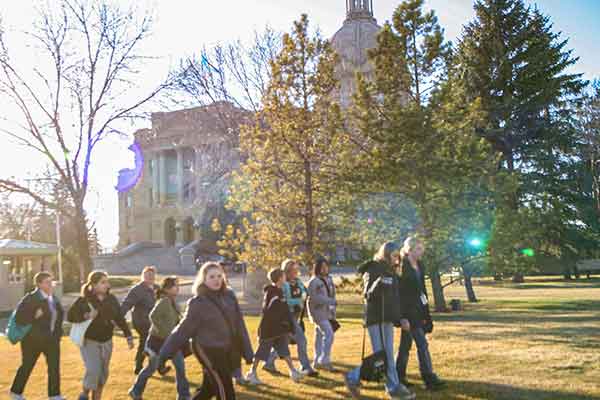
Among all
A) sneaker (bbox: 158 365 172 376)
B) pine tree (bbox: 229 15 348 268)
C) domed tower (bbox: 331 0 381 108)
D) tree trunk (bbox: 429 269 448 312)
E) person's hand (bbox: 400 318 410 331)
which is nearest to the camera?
person's hand (bbox: 400 318 410 331)

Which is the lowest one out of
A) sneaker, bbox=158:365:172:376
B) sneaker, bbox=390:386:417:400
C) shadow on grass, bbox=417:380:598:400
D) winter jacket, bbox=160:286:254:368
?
sneaker, bbox=158:365:172:376

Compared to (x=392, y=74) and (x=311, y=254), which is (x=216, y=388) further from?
(x=392, y=74)

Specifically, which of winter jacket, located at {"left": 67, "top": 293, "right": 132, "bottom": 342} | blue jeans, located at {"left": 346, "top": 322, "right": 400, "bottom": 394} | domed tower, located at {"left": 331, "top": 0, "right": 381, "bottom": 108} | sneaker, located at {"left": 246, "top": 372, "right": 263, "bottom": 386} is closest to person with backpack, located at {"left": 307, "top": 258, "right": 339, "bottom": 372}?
sneaker, located at {"left": 246, "top": 372, "right": 263, "bottom": 386}

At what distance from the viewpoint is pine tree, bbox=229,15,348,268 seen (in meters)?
17.3

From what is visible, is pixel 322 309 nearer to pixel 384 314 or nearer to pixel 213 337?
pixel 384 314

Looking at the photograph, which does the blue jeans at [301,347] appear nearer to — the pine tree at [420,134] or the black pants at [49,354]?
the black pants at [49,354]

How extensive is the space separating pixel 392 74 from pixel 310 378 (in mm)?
12030

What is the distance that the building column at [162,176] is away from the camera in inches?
3199

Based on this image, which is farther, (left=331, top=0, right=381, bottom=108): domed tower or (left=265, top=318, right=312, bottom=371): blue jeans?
(left=331, top=0, right=381, bottom=108): domed tower

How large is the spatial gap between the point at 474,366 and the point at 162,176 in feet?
248

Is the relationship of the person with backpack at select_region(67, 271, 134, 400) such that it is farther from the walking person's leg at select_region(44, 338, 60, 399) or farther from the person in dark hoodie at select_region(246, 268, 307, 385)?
the person in dark hoodie at select_region(246, 268, 307, 385)

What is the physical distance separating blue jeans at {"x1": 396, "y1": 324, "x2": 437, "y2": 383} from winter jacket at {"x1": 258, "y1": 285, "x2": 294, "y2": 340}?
175 centimetres

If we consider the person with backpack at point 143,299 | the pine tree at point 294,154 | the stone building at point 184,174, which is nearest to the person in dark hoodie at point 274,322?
the person with backpack at point 143,299

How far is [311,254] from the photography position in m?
17.3
